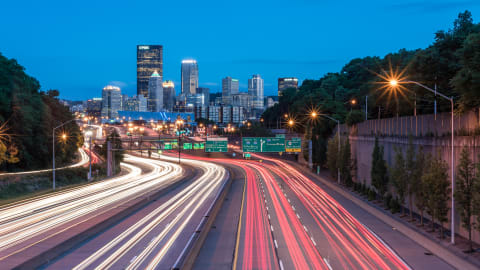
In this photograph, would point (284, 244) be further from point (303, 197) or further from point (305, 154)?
point (305, 154)

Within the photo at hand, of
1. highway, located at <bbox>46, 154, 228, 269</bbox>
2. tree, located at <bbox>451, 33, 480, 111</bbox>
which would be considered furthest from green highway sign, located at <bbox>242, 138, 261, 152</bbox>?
tree, located at <bbox>451, 33, 480, 111</bbox>

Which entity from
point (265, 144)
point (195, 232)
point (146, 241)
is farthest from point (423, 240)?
point (265, 144)

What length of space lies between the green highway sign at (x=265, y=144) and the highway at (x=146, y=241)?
3061 cm

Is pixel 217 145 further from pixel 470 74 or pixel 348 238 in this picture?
pixel 470 74

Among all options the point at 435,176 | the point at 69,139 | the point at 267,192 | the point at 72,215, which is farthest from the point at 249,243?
the point at 69,139

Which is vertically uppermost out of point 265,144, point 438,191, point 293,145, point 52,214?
point 265,144

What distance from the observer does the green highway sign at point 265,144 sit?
71.5 meters

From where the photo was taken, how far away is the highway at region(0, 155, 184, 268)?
23.3 meters

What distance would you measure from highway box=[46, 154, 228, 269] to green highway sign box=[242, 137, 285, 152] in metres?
30.6

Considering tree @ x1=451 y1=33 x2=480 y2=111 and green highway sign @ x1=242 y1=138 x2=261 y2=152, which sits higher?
tree @ x1=451 y1=33 x2=480 y2=111

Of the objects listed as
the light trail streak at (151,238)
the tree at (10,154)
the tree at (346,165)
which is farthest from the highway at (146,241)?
the tree at (10,154)

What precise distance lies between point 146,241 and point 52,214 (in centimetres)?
1384

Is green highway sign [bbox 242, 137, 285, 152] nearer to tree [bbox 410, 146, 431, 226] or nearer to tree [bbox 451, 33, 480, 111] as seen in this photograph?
tree [bbox 410, 146, 431, 226]

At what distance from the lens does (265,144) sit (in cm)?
7169
